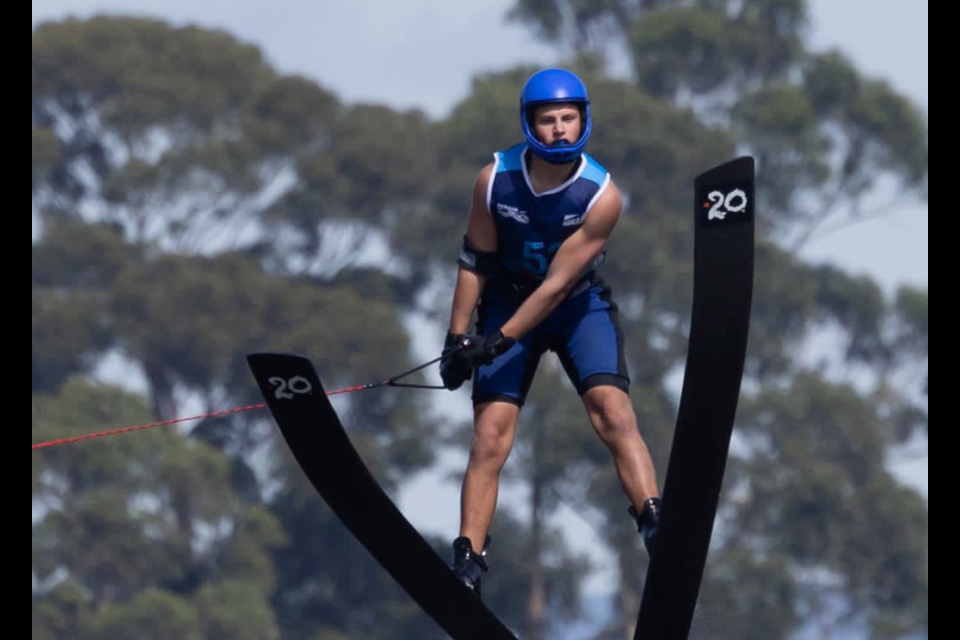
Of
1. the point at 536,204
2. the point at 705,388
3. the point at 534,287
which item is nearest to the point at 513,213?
the point at 536,204

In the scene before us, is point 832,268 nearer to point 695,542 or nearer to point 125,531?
point 125,531

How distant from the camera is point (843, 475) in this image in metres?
36.3

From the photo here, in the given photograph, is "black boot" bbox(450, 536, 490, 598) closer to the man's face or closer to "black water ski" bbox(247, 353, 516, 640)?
"black water ski" bbox(247, 353, 516, 640)

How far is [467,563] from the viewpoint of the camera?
24.4 ft

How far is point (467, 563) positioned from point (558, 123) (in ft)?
5.56

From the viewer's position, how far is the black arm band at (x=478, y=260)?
757 centimetres

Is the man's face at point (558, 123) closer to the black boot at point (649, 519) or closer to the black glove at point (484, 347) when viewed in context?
the black glove at point (484, 347)

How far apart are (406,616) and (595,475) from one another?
427 centimetres

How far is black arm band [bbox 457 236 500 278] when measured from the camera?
298 inches

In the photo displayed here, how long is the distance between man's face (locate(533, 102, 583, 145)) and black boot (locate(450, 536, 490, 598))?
156 cm

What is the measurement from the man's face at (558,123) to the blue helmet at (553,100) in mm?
20

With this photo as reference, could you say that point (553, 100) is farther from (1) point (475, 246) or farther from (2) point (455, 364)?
(2) point (455, 364)

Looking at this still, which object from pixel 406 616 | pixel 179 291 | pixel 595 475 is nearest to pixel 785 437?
pixel 595 475

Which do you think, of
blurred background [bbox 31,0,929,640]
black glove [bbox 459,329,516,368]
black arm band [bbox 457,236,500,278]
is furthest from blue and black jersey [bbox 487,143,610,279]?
blurred background [bbox 31,0,929,640]
